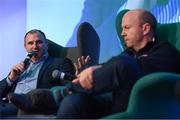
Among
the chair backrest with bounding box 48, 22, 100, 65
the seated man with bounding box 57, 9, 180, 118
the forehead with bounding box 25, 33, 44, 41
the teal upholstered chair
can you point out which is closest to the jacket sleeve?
the forehead with bounding box 25, 33, 44, 41

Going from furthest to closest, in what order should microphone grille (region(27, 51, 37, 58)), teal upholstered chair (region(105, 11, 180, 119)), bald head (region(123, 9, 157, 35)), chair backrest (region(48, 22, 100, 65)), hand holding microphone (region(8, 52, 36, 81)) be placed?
microphone grille (region(27, 51, 37, 58)) → hand holding microphone (region(8, 52, 36, 81)) → chair backrest (region(48, 22, 100, 65)) → bald head (region(123, 9, 157, 35)) → teal upholstered chair (region(105, 11, 180, 119))

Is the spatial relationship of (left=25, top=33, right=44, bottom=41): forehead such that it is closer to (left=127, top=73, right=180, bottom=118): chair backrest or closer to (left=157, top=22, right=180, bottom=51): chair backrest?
(left=157, top=22, right=180, bottom=51): chair backrest

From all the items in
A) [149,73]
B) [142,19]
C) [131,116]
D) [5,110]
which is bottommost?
[5,110]

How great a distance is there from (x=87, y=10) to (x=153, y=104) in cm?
194

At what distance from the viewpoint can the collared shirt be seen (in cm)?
263

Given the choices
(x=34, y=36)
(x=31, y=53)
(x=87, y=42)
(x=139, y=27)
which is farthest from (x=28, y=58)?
(x=139, y=27)

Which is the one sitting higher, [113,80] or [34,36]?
[34,36]

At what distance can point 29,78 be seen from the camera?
8.79ft

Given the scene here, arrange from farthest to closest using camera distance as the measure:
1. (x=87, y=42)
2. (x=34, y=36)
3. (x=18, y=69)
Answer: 1. (x=34, y=36)
2. (x=18, y=69)
3. (x=87, y=42)

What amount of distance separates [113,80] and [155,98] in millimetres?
201

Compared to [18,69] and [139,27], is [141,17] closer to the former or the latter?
[139,27]

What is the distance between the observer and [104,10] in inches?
137

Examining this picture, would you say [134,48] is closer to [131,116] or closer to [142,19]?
[142,19]

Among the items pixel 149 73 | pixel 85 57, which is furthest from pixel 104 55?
pixel 149 73
